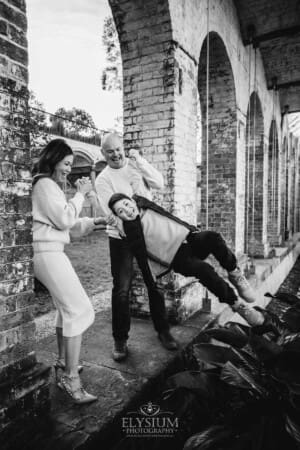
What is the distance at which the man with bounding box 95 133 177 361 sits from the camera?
271 cm

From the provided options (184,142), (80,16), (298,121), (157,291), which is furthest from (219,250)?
(298,121)

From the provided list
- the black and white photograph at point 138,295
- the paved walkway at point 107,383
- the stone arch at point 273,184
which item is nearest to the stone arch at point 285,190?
the stone arch at point 273,184

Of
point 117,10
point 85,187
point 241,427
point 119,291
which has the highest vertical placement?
point 117,10

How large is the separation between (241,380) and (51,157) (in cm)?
177

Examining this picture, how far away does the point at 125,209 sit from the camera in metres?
2.56

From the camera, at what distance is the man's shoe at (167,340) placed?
A: 2.93 meters

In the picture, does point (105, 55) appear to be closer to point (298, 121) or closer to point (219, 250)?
point (298, 121)

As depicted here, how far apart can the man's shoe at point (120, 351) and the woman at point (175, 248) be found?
0.62 meters

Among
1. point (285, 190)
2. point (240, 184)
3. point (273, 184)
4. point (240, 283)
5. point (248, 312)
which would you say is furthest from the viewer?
point (285, 190)

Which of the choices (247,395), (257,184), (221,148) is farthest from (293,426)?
(257,184)

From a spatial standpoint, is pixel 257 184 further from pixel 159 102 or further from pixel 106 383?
pixel 106 383

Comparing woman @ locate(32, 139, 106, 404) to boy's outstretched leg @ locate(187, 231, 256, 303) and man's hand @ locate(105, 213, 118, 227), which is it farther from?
boy's outstretched leg @ locate(187, 231, 256, 303)

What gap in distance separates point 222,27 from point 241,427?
5697 millimetres

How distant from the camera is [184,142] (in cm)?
375
